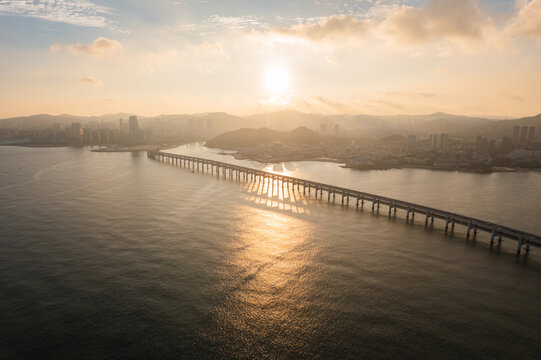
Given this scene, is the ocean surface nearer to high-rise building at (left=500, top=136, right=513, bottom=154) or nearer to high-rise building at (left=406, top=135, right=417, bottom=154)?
high-rise building at (left=406, top=135, right=417, bottom=154)

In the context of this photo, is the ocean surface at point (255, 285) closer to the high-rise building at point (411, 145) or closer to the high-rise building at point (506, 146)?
the high-rise building at point (411, 145)

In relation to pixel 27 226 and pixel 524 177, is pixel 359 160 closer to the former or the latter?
pixel 524 177

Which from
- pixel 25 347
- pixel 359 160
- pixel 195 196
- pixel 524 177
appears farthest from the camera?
pixel 359 160

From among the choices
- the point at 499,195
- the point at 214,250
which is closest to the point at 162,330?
the point at 214,250

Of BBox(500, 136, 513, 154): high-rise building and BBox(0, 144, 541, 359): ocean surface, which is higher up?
BBox(500, 136, 513, 154): high-rise building

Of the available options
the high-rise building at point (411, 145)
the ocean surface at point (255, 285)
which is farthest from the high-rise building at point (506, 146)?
the ocean surface at point (255, 285)

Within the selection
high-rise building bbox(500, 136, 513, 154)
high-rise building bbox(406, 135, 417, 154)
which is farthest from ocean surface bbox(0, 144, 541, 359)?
high-rise building bbox(500, 136, 513, 154)

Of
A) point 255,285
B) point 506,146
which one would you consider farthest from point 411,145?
point 255,285

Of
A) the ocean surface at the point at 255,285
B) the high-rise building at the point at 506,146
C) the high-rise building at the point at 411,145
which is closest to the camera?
the ocean surface at the point at 255,285
